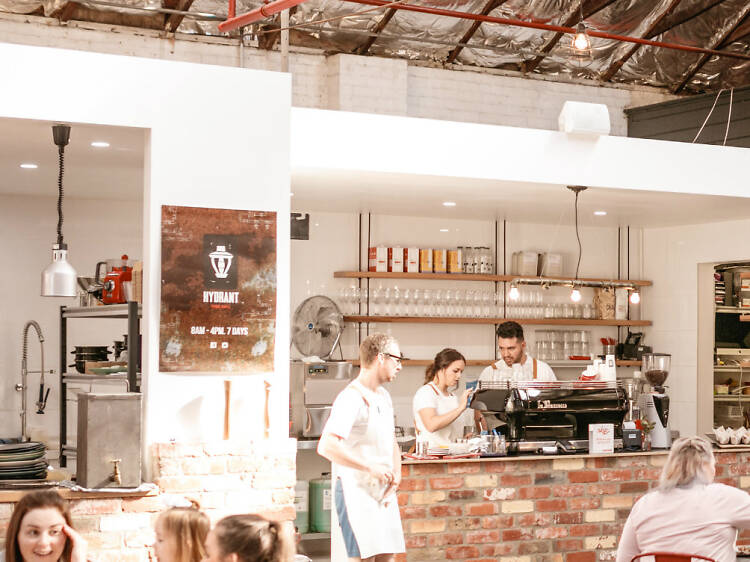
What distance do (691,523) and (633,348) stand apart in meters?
5.79

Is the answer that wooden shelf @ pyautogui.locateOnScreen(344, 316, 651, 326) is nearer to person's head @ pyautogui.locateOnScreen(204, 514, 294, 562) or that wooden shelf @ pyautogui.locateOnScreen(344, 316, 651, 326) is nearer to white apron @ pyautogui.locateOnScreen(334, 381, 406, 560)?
white apron @ pyautogui.locateOnScreen(334, 381, 406, 560)

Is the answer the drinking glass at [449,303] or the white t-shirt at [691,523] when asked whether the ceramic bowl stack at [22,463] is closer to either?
the white t-shirt at [691,523]

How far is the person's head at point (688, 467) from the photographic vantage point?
167 inches

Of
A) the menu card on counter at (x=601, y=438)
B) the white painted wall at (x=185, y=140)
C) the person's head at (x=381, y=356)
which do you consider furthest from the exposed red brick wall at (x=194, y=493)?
the menu card on counter at (x=601, y=438)

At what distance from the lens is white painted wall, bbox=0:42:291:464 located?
16.4 ft

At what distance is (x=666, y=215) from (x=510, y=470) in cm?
362

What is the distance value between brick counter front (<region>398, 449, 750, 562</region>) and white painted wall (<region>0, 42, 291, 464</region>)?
118 cm

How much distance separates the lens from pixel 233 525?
114 inches

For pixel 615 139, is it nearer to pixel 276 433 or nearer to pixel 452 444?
pixel 452 444

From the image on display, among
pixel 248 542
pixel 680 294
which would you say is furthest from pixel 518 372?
pixel 248 542

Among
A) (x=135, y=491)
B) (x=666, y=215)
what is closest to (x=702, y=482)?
(x=135, y=491)

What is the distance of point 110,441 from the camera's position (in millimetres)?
4895

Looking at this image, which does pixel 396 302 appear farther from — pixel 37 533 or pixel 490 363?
pixel 37 533

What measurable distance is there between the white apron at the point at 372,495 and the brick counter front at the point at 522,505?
1.22 metres
